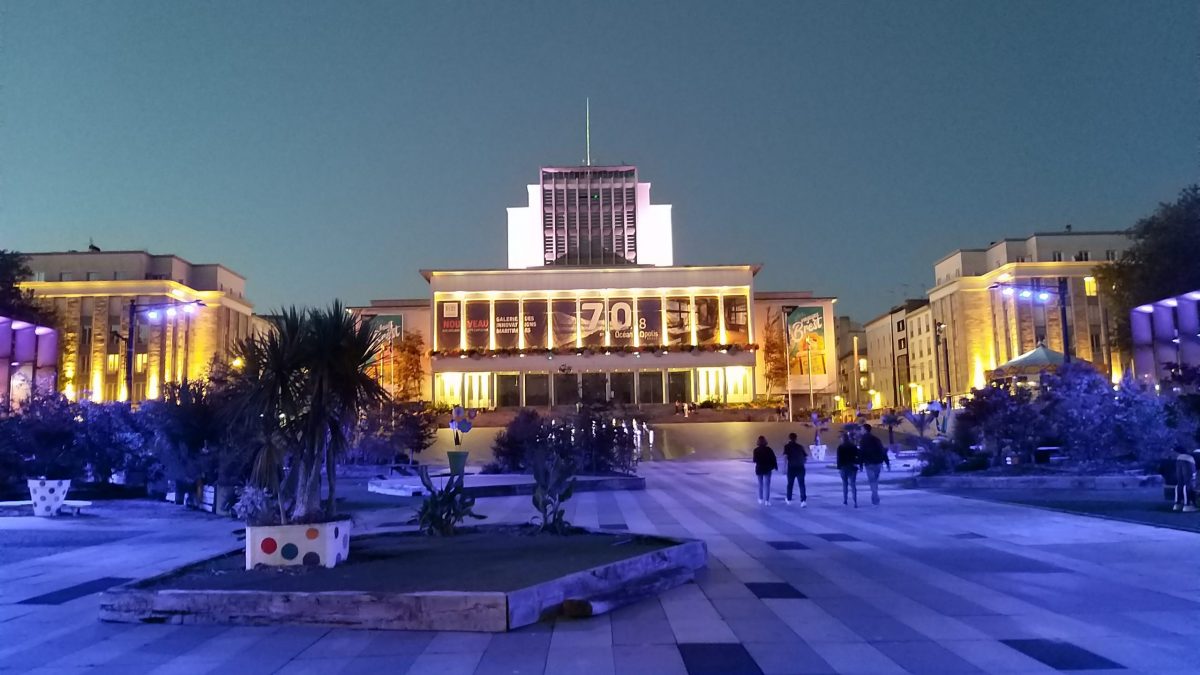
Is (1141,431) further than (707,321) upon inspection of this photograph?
No

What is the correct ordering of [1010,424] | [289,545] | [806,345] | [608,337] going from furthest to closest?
1. [608,337]
2. [806,345]
3. [1010,424]
4. [289,545]

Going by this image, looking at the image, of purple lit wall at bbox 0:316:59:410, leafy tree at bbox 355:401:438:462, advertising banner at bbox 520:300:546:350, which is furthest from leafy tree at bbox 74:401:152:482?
advertising banner at bbox 520:300:546:350

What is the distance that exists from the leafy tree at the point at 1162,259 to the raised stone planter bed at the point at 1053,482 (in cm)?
2909

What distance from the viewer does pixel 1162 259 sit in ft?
161

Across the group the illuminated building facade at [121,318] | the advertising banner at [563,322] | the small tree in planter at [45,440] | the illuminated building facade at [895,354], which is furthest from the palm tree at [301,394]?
the illuminated building facade at [895,354]

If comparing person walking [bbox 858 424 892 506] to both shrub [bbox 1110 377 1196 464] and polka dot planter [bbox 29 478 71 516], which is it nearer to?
shrub [bbox 1110 377 1196 464]

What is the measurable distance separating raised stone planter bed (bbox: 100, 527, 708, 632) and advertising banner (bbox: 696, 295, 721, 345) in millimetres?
73778

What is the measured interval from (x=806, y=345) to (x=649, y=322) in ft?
48.6

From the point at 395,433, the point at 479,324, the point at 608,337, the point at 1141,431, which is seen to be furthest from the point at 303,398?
the point at 479,324

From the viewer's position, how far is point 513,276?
85500 millimetres

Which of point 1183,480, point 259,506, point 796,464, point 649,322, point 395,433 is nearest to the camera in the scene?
point 259,506

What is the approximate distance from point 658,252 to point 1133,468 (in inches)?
3593

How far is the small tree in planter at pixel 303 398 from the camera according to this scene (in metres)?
10.1

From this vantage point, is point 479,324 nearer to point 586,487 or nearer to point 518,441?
point 518,441
